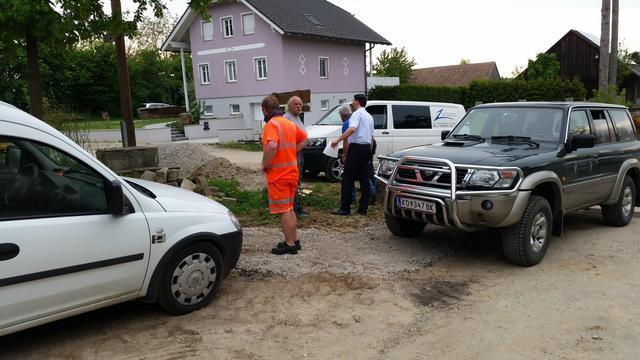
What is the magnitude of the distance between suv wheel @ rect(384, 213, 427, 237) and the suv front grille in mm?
796

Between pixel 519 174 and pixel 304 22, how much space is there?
1084 inches

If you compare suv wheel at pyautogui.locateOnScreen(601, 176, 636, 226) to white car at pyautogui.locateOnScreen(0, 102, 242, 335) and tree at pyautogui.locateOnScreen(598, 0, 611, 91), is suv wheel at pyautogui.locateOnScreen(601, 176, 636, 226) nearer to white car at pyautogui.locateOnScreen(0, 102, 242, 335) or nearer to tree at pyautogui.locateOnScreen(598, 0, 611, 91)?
white car at pyautogui.locateOnScreen(0, 102, 242, 335)

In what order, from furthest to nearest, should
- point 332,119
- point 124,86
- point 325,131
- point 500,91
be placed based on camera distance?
point 500,91 → point 332,119 → point 325,131 → point 124,86

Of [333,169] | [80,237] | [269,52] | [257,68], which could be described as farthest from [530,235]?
[257,68]

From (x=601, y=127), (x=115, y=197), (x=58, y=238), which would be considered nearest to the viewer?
(x=58, y=238)

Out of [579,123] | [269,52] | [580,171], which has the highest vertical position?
[269,52]

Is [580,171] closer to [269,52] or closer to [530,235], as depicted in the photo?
[530,235]

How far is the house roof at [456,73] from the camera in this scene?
74.1 meters

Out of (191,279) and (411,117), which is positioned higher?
(411,117)

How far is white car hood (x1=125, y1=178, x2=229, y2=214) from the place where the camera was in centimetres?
432

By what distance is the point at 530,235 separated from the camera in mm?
5531

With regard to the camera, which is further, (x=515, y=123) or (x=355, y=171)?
(x=355, y=171)

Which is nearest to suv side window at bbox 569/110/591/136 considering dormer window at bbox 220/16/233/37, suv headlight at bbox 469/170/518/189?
suv headlight at bbox 469/170/518/189

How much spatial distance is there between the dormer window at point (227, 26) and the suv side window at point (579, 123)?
92.3 feet
